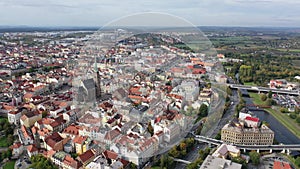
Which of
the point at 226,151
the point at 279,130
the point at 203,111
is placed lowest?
the point at 279,130

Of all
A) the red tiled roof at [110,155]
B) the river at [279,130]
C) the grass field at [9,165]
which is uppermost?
the red tiled roof at [110,155]

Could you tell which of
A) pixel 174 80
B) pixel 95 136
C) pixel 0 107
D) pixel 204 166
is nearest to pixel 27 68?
pixel 0 107

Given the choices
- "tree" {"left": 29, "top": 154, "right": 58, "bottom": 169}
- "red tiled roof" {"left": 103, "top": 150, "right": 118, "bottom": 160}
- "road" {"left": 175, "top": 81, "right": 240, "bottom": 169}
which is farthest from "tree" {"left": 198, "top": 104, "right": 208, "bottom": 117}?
"tree" {"left": 29, "top": 154, "right": 58, "bottom": 169}

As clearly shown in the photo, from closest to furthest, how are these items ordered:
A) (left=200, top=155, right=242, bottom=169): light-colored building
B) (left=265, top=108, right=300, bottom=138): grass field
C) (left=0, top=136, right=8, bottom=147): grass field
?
(left=200, top=155, right=242, bottom=169): light-colored building
(left=0, top=136, right=8, bottom=147): grass field
(left=265, top=108, right=300, bottom=138): grass field

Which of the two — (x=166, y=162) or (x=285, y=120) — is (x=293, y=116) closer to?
(x=285, y=120)

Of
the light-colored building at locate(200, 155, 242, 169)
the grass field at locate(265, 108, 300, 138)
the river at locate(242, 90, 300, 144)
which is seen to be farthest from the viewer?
the grass field at locate(265, 108, 300, 138)

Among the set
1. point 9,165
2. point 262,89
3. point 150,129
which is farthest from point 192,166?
point 262,89

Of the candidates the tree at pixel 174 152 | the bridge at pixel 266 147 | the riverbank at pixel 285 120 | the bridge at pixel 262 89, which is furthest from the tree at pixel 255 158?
the bridge at pixel 262 89

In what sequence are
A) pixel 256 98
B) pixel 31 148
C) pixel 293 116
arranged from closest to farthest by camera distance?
pixel 31 148 < pixel 293 116 < pixel 256 98

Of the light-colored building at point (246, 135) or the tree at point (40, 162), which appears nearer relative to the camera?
the tree at point (40, 162)

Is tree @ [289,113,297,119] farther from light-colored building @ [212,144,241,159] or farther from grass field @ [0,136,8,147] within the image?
grass field @ [0,136,8,147]

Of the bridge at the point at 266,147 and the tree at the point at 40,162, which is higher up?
the tree at the point at 40,162

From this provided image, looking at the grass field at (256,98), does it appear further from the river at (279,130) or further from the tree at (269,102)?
the river at (279,130)
